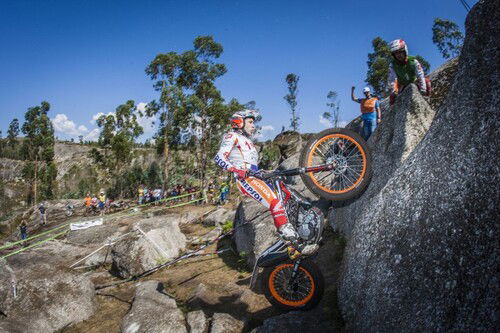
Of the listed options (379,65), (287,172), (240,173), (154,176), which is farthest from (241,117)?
(154,176)


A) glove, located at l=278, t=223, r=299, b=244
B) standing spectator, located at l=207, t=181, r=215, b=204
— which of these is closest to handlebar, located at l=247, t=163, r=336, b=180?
glove, located at l=278, t=223, r=299, b=244

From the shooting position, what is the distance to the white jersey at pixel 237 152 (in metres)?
6.50

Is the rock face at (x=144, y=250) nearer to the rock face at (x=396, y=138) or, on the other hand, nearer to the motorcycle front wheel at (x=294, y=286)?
the motorcycle front wheel at (x=294, y=286)

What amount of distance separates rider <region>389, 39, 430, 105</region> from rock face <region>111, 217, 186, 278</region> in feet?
31.8

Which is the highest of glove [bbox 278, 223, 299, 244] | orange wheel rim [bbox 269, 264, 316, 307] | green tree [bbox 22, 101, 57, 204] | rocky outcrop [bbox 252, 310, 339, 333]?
green tree [bbox 22, 101, 57, 204]

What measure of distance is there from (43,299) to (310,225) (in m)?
7.43

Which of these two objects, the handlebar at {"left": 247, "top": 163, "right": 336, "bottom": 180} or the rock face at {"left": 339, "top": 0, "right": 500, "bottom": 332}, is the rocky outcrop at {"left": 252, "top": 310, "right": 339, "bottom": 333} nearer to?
the rock face at {"left": 339, "top": 0, "right": 500, "bottom": 332}

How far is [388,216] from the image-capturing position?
4.48 metres

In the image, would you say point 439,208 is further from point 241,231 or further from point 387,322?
point 241,231

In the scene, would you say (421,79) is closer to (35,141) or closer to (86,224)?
(86,224)

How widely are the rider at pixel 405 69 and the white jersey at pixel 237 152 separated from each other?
390cm

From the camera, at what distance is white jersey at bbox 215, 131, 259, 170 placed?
6.50 metres

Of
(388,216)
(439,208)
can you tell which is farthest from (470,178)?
(388,216)

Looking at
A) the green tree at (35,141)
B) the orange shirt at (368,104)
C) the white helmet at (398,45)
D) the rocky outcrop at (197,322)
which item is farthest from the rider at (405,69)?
the green tree at (35,141)
